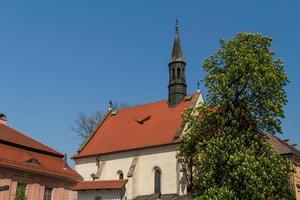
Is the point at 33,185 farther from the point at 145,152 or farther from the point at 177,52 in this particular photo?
the point at 177,52

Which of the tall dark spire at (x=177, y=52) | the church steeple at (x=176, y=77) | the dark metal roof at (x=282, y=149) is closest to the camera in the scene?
the dark metal roof at (x=282, y=149)

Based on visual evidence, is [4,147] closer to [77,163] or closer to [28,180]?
[28,180]

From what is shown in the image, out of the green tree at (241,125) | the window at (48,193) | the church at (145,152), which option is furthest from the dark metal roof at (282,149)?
the window at (48,193)

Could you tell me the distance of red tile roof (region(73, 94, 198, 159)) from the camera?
39.2 meters

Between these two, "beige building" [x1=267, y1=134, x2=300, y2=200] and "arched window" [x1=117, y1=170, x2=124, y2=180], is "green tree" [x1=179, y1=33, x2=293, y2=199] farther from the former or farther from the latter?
"arched window" [x1=117, y1=170, x2=124, y2=180]

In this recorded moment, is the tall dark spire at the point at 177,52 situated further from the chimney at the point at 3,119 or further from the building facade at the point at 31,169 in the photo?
the chimney at the point at 3,119

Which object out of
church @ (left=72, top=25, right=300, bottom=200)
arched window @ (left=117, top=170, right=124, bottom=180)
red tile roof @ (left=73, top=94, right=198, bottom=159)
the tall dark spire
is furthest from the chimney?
the tall dark spire

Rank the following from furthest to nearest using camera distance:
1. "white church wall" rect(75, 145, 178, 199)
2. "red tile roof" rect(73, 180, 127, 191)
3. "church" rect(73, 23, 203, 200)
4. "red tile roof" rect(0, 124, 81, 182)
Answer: "red tile roof" rect(73, 180, 127, 191) < "church" rect(73, 23, 203, 200) < "white church wall" rect(75, 145, 178, 199) < "red tile roof" rect(0, 124, 81, 182)

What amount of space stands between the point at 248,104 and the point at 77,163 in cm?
2321

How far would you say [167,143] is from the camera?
122 ft

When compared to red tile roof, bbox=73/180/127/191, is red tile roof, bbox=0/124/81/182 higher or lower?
higher

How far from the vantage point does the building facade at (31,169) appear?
26.3m

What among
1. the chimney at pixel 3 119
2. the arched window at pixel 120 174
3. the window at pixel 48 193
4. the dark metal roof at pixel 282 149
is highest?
the chimney at pixel 3 119

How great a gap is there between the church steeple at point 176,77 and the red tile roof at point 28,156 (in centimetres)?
1533
